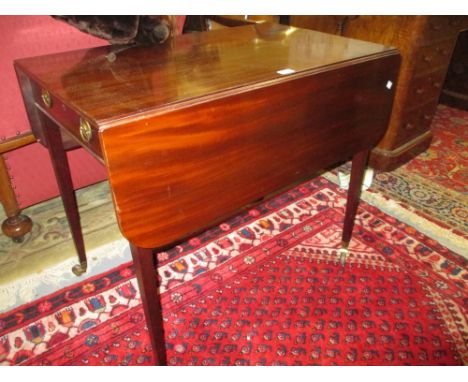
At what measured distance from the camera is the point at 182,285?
1479 mm

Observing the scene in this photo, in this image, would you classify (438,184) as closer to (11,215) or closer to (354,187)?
(354,187)

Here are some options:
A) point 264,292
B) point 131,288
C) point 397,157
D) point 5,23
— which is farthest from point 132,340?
point 397,157

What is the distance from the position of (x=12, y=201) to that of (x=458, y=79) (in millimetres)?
3150

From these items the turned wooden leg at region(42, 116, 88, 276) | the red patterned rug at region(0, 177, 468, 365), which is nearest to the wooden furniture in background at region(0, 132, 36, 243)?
the turned wooden leg at region(42, 116, 88, 276)

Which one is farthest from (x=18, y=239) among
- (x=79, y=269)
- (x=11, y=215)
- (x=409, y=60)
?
(x=409, y=60)

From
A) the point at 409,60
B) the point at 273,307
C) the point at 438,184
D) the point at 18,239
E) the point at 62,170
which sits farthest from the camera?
the point at 438,184

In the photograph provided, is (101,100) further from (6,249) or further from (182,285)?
(6,249)

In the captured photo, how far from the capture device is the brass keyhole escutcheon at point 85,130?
0.77 metres

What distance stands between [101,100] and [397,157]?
1.83 meters

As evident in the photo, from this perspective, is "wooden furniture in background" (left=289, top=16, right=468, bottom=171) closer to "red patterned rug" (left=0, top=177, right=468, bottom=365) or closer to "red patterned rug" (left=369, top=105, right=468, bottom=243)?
"red patterned rug" (left=369, top=105, right=468, bottom=243)

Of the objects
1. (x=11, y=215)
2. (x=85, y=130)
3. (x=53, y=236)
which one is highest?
(x=85, y=130)

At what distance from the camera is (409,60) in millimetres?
1887

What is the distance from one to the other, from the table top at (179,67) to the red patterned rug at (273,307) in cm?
82

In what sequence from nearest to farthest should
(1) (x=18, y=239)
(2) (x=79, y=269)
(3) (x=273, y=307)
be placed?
(3) (x=273, y=307), (2) (x=79, y=269), (1) (x=18, y=239)
